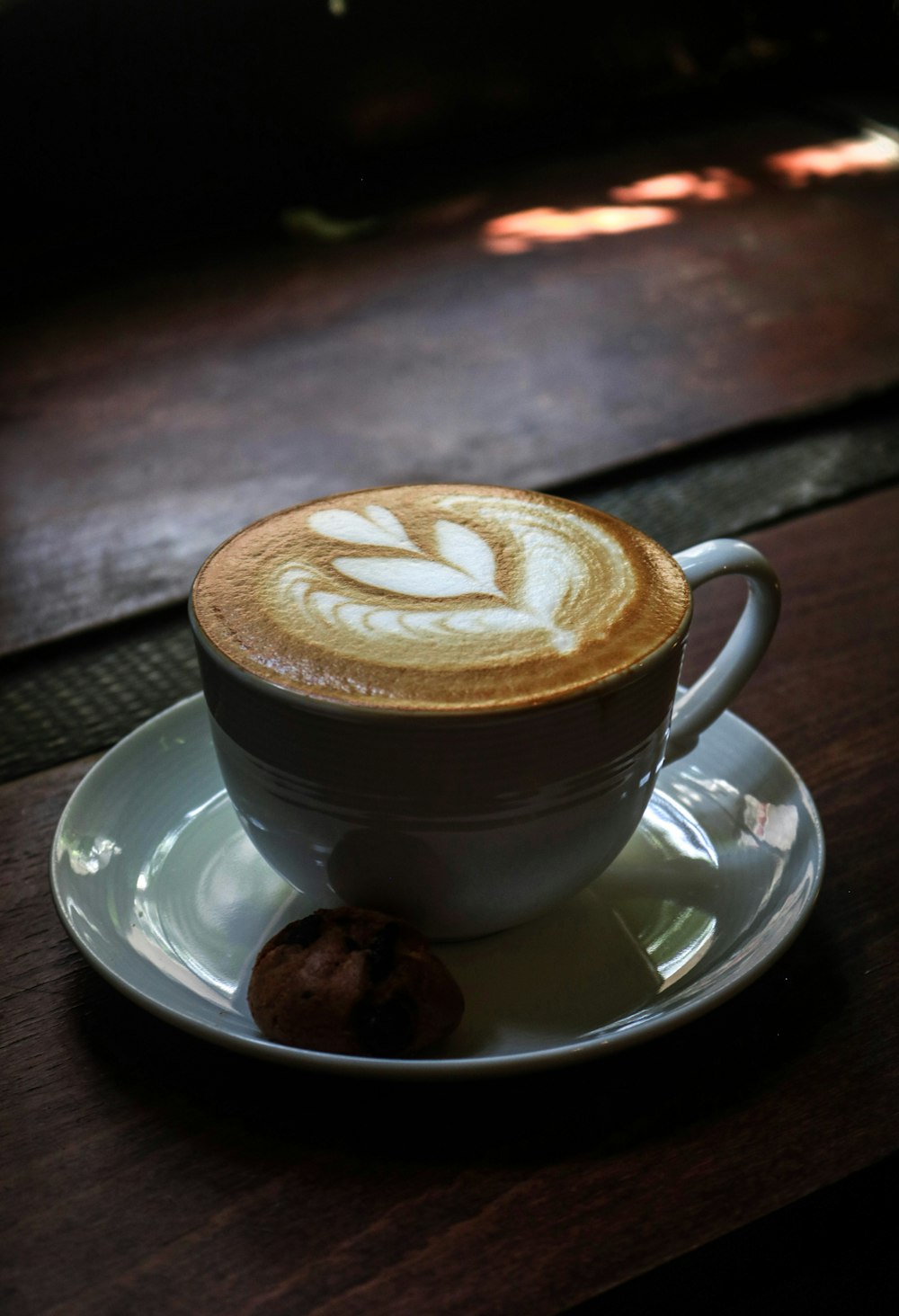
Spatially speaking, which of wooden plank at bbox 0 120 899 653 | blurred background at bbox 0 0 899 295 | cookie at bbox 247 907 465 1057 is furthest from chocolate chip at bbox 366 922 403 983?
blurred background at bbox 0 0 899 295

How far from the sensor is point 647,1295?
383 millimetres

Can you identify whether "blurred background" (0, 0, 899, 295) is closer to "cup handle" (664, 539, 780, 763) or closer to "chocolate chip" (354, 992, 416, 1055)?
"cup handle" (664, 539, 780, 763)

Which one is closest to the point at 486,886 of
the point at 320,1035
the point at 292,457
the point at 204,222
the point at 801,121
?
the point at 320,1035

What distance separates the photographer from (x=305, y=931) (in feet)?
1.54

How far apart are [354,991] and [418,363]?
3.50 ft

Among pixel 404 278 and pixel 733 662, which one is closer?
pixel 733 662

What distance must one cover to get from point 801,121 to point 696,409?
1372 mm

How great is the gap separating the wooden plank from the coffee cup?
1.28ft

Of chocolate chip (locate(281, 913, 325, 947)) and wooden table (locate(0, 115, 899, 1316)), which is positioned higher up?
chocolate chip (locate(281, 913, 325, 947))

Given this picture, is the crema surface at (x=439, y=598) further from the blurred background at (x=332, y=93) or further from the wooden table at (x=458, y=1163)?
the blurred background at (x=332, y=93)

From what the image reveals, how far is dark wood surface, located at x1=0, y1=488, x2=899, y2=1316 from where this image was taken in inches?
15.1

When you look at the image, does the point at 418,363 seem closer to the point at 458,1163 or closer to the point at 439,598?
the point at 439,598

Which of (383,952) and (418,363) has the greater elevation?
(383,952)

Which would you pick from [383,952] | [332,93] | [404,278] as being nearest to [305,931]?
[383,952]
